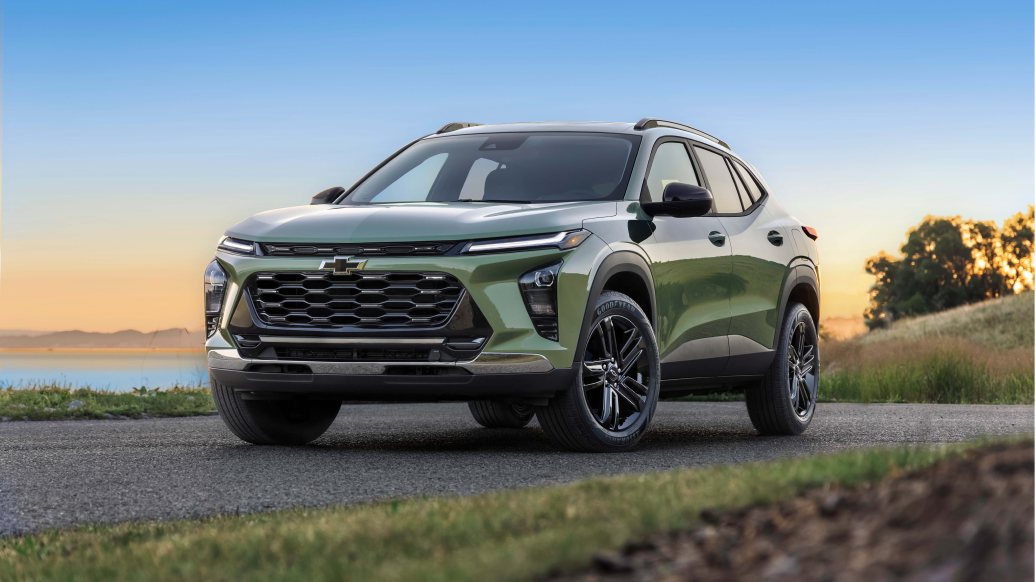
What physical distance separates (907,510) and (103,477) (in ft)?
15.1

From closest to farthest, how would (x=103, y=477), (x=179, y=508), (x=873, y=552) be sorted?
1. (x=873, y=552)
2. (x=179, y=508)
3. (x=103, y=477)

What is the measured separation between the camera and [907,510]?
277 cm

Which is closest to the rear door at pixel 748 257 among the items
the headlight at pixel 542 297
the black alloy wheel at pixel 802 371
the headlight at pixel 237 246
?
the black alloy wheel at pixel 802 371

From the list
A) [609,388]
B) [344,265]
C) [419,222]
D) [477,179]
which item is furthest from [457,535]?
[477,179]

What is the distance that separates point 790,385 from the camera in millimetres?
9086

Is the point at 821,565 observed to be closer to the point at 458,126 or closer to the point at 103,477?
the point at 103,477

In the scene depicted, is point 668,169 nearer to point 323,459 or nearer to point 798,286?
point 798,286

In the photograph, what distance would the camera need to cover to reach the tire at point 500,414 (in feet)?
30.9

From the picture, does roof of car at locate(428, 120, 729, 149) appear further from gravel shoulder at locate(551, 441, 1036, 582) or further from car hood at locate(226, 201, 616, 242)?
gravel shoulder at locate(551, 441, 1036, 582)

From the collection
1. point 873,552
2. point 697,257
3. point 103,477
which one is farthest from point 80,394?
point 873,552

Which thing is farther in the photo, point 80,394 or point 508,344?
point 80,394

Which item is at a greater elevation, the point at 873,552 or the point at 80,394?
the point at 873,552

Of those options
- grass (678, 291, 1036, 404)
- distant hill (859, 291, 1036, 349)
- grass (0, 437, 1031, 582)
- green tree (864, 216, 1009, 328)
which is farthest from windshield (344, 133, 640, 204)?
green tree (864, 216, 1009, 328)

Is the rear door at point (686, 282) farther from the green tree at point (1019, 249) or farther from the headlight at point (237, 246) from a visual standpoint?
the green tree at point (1019, 249)
